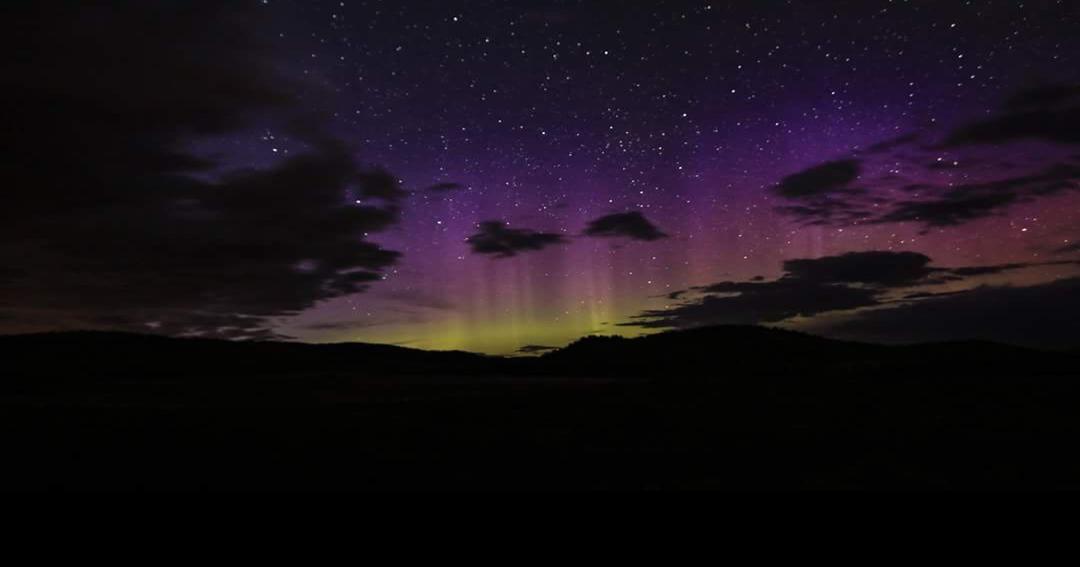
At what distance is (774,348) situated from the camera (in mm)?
65938

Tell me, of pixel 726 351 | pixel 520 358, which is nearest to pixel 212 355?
pixel 520 358

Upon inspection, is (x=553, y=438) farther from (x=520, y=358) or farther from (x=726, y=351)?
(x=726, y=351)

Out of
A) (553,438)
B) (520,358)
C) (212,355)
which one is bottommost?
(553,438)

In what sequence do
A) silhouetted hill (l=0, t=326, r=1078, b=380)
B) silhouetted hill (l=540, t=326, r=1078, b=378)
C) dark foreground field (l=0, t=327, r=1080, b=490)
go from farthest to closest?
silhouetted hill (l=540, t=326, r=1078, b=378) → silhouetted hill (l=0, t=326, r=1078, b=380) → dark foreground field (l=0, t=327, r=1080, b=490)

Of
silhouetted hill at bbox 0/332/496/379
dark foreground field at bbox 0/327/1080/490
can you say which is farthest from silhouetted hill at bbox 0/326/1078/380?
dark foreground field at bbox 0/327/1080/490

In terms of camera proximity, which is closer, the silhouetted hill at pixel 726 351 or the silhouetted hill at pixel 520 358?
the silhouetted hill at pixel 520 358

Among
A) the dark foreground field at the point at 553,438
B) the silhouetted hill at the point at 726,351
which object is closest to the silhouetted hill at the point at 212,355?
the silhouetted hill at the point at 726,351

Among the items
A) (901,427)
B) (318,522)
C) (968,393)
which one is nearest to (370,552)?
(318,522)

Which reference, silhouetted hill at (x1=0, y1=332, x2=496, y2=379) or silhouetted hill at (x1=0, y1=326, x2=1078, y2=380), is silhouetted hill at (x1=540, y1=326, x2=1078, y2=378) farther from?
silhouetted hill at (x1=0, y1=332, x2=496, y2=379)

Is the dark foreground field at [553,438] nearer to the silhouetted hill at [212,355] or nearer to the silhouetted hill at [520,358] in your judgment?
the silhouetted hill at [520,358]

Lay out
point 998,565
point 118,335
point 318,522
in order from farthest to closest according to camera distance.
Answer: point 118,335 < point 318,522 < point 998,565

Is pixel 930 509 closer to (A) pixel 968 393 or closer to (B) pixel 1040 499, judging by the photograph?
(B) pixel 1040 499

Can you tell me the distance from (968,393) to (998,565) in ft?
47.6

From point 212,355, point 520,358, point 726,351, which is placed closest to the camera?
point 212,355
